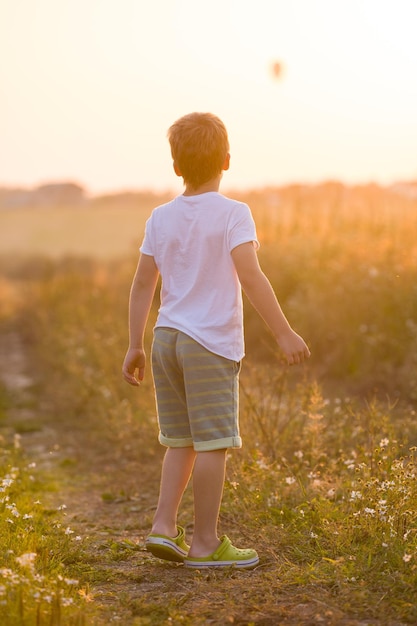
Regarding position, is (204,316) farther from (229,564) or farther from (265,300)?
(229,564)

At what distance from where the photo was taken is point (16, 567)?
132 inches

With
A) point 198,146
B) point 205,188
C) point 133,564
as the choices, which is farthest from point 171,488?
point 198,146

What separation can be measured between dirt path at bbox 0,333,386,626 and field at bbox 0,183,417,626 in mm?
11

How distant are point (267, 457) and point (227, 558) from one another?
1177mm

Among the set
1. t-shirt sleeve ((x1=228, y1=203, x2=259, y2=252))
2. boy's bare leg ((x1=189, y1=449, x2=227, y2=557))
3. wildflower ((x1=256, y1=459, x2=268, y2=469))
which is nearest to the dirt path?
boy's bare leg ((x1=189, y1=449, x2=227, y2=557))

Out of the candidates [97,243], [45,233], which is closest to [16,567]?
[97,243]

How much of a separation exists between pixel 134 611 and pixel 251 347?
6.72 meters

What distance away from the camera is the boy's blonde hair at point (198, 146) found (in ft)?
12.1

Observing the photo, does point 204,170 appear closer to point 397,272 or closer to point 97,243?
point 397,272

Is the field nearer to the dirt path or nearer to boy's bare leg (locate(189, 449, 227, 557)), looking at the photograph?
the dirt path

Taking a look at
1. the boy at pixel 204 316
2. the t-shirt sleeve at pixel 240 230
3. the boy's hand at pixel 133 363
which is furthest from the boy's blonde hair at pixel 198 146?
the boy's hand at pixel 133 363

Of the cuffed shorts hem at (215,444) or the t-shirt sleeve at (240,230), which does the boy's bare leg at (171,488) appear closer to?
the cuffed shorts hem at (215,444)

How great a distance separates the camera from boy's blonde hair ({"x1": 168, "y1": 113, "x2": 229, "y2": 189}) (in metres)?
3.70

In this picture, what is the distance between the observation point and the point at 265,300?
367cm
